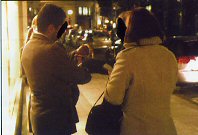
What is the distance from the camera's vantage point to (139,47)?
3051mm

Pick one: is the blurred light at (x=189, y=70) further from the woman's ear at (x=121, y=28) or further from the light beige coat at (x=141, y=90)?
the light beige coat at (x=141, y=90)

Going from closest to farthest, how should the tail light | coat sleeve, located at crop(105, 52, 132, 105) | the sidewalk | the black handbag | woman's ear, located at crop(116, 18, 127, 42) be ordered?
coat sleeve, located at crop(105, 52, 132, 105), the black handbag, woman's ear, located at crop(116, 18, 127, 42), the sidewalk, the tail light

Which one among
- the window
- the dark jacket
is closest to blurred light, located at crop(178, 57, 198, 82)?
the dark jacket

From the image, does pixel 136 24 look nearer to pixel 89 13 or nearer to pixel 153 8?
pixel 153 8

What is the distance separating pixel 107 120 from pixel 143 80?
0.41 meters

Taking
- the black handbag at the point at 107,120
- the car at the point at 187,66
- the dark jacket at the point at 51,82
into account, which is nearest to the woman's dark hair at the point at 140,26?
the black handbag at the point at 107,120

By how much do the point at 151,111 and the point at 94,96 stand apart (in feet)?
26.1

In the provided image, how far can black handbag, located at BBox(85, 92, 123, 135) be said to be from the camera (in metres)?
3.04

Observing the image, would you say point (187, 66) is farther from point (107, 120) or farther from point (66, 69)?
point (107, 120)

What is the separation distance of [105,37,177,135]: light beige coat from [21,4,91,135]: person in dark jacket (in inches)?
24.1

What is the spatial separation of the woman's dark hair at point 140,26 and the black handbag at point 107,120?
52 centimetres

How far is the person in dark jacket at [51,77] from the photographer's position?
138 inches

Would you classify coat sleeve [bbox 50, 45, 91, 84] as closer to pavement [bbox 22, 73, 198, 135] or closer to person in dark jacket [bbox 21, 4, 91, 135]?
person in dark jacket [bbox 21, 4, 91, 135]

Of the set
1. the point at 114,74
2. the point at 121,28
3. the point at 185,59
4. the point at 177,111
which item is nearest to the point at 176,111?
the point at 177,111
